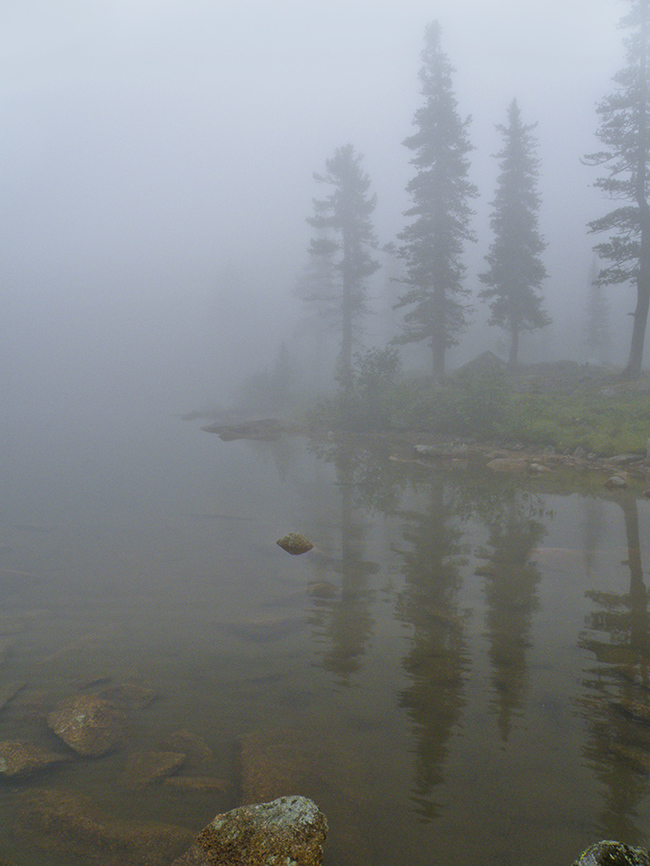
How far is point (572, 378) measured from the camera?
82.5ft

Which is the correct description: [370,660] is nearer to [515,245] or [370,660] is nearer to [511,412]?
[511,412]

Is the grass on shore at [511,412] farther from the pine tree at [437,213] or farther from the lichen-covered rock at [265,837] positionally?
the lichen-covered rock at [265,837]

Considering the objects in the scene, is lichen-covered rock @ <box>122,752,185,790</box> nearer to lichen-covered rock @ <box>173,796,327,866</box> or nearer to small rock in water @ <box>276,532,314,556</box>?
lichen-covered rock @ <box>173,796,327,866</box>

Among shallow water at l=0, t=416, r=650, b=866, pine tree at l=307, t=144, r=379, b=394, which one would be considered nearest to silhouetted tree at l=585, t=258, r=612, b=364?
pine tree at l=307, t=144, r=379, b=394

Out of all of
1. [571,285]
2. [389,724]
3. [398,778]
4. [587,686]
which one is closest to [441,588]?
[587,686]

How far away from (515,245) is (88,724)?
3372cm

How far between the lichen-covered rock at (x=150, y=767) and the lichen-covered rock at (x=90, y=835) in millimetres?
295

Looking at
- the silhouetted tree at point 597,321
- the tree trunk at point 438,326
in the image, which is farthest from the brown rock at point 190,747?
the silhouetted tree at point 597,321

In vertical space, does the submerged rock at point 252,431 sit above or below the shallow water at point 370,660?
above

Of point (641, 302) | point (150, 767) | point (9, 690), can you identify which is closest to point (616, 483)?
point (150, 767)

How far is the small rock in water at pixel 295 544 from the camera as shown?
27.8 feet

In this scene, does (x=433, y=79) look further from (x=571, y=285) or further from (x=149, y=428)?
(x=571, y=285)

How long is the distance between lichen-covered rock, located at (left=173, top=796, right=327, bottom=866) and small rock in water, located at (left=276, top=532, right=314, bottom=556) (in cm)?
559

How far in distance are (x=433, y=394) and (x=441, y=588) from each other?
1721 cm
